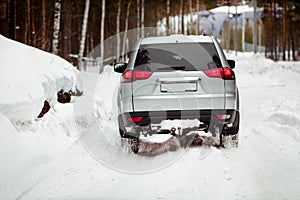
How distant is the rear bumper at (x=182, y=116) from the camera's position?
5.70 meters

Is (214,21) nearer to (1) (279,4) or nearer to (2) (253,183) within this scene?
(1) (279,4)

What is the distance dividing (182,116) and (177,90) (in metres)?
0.39

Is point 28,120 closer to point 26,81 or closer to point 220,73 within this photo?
point 26,81

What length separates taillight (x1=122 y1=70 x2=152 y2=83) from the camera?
18.9 feet

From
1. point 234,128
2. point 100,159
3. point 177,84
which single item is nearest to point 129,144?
point 100,159

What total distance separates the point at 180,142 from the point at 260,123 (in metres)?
2.72

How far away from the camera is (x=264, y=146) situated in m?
6.51

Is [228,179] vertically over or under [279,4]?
under

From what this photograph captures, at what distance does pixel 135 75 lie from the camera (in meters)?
5.80

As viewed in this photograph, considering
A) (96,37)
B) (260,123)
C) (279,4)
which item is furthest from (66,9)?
(260,123)

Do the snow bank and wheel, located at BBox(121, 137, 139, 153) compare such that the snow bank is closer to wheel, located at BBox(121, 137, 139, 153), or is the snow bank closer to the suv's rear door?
wheel, located at BBox(121, 137, 139, 153)

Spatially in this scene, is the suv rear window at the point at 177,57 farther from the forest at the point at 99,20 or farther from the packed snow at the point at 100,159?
the forest at the point at 99,20

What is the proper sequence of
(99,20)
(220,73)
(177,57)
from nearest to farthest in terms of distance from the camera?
(220,73), (177,57), (99,20)

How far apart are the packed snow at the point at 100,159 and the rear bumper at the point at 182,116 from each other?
0.54m
